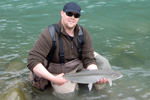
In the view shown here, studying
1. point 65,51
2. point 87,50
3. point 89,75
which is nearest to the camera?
point 89,75

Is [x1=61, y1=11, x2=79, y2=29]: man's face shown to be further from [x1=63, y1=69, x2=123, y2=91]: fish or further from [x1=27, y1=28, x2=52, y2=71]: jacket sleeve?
[x1=63, y1=69, x2=123, y2=91]: fish

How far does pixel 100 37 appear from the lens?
9414 mm

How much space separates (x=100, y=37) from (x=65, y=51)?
4855 millimetres

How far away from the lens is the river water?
566 centimetres

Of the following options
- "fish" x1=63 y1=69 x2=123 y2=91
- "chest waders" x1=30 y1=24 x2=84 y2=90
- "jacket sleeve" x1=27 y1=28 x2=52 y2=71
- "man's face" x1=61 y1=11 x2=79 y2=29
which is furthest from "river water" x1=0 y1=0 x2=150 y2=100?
"man's face" x1=61 y1=11 x2=79 y2=29

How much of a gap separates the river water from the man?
0.91 m

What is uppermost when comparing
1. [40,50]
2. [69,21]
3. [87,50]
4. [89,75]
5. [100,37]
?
[69,21]

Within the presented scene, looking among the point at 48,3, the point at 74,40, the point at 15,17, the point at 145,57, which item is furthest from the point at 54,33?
the point at 48,3

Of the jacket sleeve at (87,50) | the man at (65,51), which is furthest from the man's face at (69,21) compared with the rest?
the jacket sleeve at (87,50)

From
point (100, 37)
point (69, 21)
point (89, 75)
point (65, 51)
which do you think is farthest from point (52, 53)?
point (100, 37)

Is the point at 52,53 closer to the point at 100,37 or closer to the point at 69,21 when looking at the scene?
the point at 69,21

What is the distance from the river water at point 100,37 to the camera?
566 cm

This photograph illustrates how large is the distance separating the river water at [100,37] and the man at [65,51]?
0.91m

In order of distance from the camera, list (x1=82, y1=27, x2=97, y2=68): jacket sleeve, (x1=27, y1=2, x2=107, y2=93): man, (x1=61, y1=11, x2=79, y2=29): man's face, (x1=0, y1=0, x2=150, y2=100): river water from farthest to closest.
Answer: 1. (x1=0, y1=0, x2=150, y2=100): river water
2. (x1=82, y1=27, x2=97, y2=68): jacket sleeve
3. (x1=61, y1=11, x2=79, y2=29): man's face
4. (x1=27, y1=2, x2=107, y2=93): man
